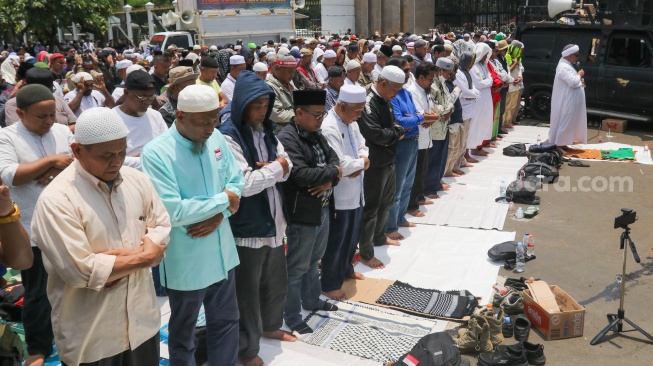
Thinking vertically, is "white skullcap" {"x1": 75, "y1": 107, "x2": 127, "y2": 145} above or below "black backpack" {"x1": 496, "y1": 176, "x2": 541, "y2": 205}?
above

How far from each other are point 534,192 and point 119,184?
648cm

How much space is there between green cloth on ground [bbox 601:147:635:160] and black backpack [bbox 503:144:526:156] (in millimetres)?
1329

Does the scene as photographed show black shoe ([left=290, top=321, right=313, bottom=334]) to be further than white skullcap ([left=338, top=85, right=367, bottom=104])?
No

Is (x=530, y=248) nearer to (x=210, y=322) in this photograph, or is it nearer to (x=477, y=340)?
(x=477, y=340)

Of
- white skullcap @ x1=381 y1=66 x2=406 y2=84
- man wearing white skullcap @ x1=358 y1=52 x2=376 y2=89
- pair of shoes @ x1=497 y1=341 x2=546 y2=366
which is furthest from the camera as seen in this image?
man wearing white skullcap @ x1=358 y1=52 x2=376 y2=89

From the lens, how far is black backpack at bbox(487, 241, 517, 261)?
6109 millimetres

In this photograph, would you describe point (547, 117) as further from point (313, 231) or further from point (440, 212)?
point (313, 231)

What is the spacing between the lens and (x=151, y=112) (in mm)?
4977

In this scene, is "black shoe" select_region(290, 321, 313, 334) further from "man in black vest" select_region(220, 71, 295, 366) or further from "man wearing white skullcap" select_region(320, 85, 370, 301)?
"man wearing white skullcap" select_region(320, 85, 370, 301)

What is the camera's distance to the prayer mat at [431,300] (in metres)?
5.02

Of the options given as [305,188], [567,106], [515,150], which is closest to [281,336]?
[305,188]

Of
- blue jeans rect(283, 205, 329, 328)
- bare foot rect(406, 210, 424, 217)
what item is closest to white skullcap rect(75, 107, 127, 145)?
blue jeans rect(283, 205, 329, 328)

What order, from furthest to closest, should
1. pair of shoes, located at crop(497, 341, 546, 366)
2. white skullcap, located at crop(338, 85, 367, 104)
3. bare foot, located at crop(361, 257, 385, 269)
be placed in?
bare foot, located at crop(361, 257, 385, 269) → white skullcap, located at crop(338, 85, 367, 104) → pair of shoes, located at crop(497, 341, 546, 366)

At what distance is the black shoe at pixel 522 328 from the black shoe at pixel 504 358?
410mm
